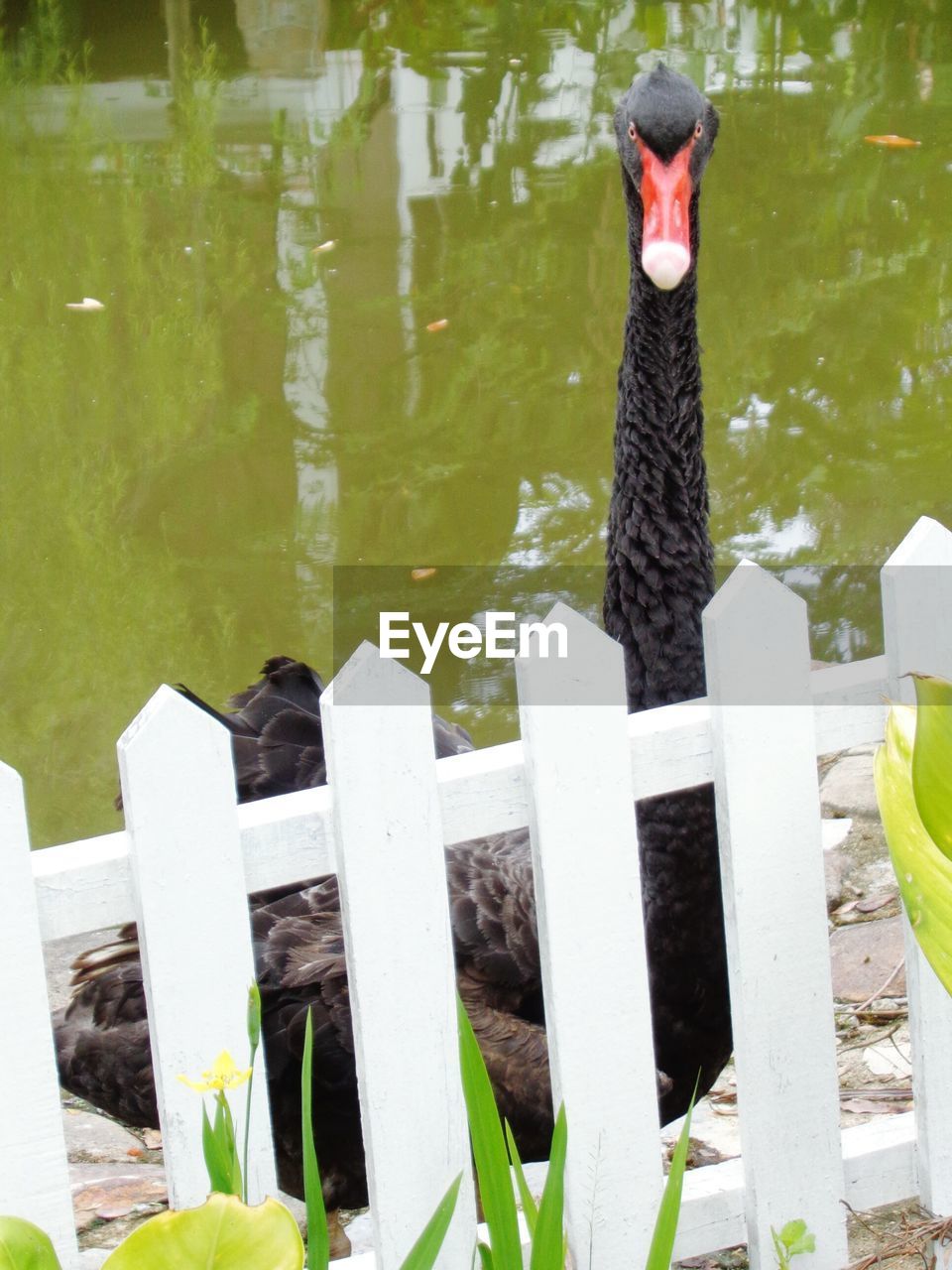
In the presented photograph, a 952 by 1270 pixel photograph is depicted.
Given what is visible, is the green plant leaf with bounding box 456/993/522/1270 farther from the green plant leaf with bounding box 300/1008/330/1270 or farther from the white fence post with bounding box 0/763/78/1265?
the white fence post with bounding box 0/763/78/1265

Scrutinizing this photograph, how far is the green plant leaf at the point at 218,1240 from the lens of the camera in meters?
1.12

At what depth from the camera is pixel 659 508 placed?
1.94 m

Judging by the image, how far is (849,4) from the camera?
9461mm

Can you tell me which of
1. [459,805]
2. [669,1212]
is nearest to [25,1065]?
[459,805]

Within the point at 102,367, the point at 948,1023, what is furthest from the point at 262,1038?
the point at 102,367

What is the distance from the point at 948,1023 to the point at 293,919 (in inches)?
30.3

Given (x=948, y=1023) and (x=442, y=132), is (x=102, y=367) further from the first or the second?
(x=948, y=1023)

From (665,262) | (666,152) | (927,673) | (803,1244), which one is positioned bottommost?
(803,1244)

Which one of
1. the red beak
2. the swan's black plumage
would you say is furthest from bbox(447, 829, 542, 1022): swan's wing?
the red beak

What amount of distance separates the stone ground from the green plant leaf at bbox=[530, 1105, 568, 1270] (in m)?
0.56

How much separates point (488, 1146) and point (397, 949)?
0.67 ft

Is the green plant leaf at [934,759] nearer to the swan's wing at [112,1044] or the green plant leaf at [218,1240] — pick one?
the green plant leaf at [218,1240]

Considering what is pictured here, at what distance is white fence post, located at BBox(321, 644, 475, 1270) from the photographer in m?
1.39

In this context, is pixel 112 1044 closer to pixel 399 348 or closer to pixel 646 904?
pixel 646 904
